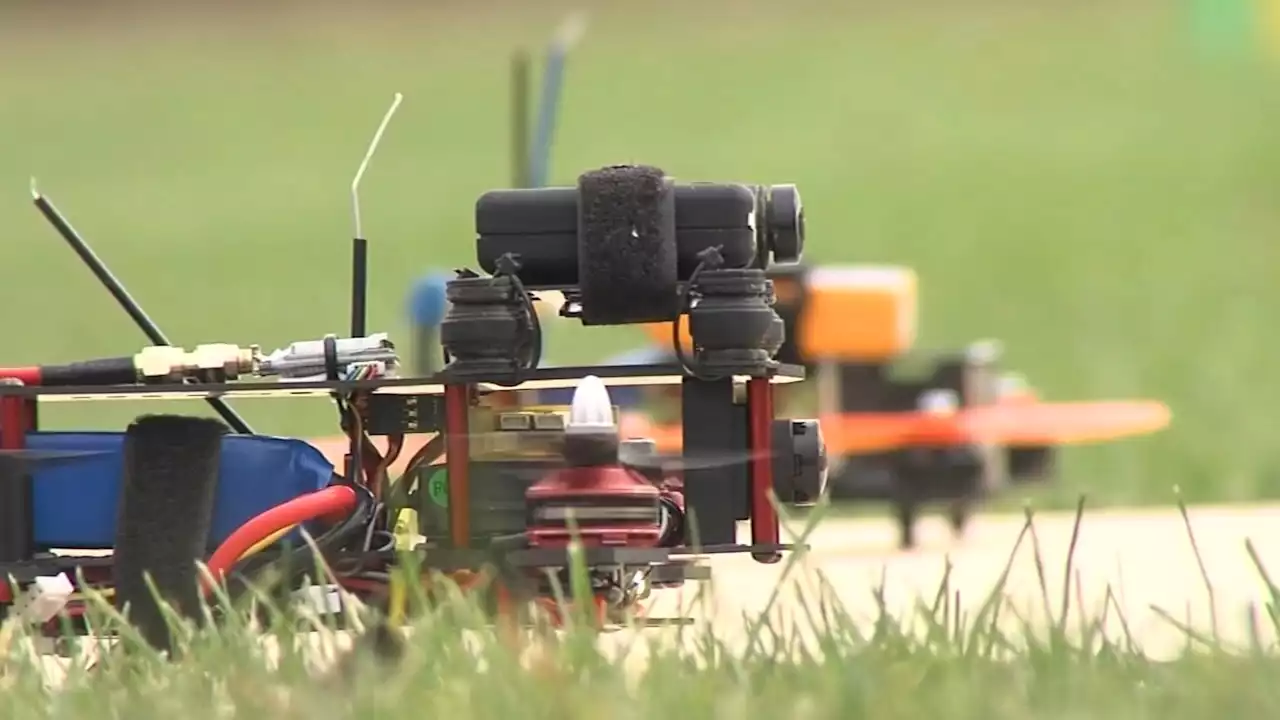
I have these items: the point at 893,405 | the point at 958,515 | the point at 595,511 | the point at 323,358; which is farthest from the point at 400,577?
the point at 893,405

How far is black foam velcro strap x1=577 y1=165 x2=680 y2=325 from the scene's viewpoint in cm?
180

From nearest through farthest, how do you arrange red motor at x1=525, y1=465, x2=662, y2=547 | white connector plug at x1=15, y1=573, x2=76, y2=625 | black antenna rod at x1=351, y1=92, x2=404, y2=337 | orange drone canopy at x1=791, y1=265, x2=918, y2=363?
red motor at x1=525, y1=465, x2=662, y2=547
white connector plug at x1=15, y1=573, x2=76, y2=625
black antenna rod at x1=351, y1=92, x2=404, y2=337
orange drone canopy at x1=791, y1=265, x2=918, y2=363

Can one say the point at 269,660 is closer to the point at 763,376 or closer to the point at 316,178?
the point at 763,376

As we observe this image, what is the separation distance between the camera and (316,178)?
42.4ft

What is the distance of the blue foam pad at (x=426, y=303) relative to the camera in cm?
412

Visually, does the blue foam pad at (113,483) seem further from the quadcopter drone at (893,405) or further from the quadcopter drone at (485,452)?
the quadcopter drone at (893,405)

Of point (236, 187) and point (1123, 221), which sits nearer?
point (1123, 221)

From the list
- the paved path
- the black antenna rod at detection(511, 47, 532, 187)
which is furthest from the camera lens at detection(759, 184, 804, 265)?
the black antenna rod at detection(511, 47, 532, 187)

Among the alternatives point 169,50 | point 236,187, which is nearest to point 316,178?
point 236,187

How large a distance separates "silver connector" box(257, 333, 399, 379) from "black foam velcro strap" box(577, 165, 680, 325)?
0.77ft

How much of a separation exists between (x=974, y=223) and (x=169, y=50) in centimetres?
944

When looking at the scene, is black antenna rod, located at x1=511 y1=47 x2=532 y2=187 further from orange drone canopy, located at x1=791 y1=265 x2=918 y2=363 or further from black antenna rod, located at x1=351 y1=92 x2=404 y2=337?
black antenna rod, located at x1=351 y1=92 x2=404 y2=337

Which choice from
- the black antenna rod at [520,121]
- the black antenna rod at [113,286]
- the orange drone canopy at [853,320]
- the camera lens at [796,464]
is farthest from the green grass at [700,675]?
the orange drone canopy at [853,320]

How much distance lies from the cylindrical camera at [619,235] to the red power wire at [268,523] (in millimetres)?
281
